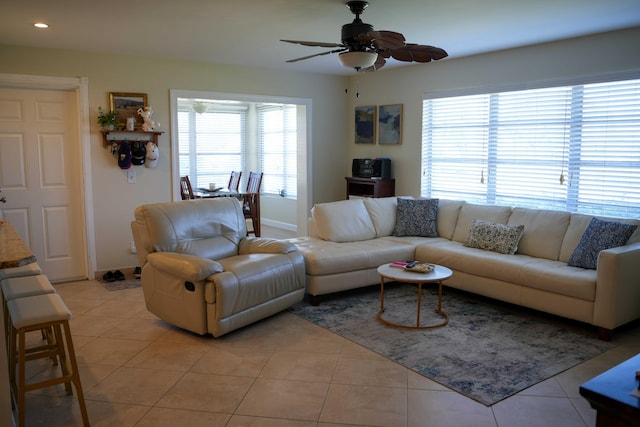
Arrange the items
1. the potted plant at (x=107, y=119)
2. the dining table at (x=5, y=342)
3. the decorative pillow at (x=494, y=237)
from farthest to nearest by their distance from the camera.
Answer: the potted plant at (x=107, y=119), the decorative pillow at (x=494, y=237), the dining table at (x=5, y=342)

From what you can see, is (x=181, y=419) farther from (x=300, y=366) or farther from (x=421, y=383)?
(x=421, y=383)

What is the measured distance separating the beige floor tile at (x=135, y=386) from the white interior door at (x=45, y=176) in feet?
8.84

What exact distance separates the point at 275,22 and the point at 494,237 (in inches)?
109

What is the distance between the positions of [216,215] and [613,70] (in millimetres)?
3817

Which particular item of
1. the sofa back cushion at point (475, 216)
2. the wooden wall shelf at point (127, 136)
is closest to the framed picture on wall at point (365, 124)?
the sofa back cushion at point (475, 216)

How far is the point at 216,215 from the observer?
4.37 metres

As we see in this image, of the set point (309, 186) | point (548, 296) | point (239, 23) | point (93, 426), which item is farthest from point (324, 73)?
point (93, 426)

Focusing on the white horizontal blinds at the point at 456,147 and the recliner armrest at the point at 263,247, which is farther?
the white horizontal blinds at the point at 456,147

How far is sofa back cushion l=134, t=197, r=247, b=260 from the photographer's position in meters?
3.91

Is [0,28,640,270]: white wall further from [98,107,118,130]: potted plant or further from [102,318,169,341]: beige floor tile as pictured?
[102,318,169,341]: beige floor tile

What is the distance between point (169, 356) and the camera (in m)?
3.40

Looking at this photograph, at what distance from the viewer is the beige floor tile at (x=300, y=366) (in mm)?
3092

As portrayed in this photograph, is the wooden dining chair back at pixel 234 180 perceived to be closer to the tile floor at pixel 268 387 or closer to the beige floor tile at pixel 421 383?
the tile floor at pixel 268 387

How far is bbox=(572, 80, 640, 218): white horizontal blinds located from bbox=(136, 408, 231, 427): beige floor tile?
12.9ft
